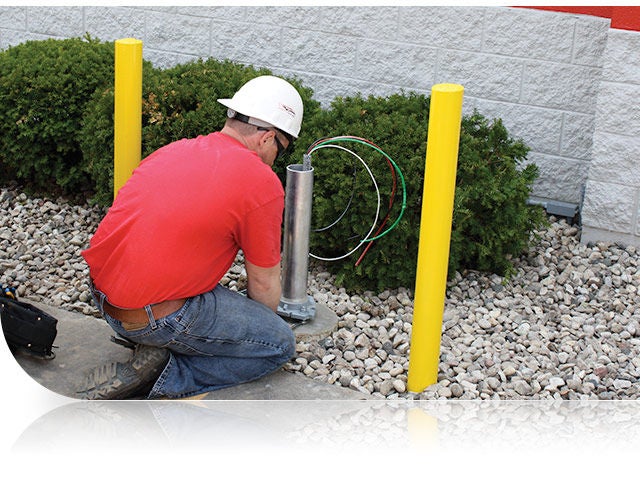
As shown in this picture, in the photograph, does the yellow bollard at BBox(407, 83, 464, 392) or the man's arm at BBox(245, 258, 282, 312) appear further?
the man's arm at BBox(245, 258, 282, 312)

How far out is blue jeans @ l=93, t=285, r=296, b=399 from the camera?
424 cm

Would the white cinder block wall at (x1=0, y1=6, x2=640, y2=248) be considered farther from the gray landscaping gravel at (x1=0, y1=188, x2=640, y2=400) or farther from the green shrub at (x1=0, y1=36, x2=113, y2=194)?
the green shrub at (x1=0, y1=36, x2=113, y2=194)

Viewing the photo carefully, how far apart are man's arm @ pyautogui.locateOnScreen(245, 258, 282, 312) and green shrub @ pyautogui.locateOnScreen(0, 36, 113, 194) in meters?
2.38

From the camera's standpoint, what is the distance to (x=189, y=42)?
23.9 ft

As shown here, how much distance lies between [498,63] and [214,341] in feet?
9.93

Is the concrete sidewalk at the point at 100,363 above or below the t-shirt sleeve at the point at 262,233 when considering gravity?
below

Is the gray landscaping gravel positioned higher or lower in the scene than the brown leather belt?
lower

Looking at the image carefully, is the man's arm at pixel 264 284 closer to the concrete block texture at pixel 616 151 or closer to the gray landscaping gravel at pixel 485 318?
the gray landscaping gravel at pixel 485 318

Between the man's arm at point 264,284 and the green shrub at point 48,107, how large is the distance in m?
2.38

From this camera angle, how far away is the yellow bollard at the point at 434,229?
402 cm

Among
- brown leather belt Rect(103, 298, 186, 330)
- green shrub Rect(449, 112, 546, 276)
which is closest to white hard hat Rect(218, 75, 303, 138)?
brown leather belt Rect(103, 298, 186, 330)

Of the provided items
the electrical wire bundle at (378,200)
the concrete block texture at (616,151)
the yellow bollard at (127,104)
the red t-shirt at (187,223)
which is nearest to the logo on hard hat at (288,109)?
the red t-shirt at (187,223)

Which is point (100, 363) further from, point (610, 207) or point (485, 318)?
point (610, 207)

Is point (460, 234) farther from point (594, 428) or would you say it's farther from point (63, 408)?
point (63, 408)
